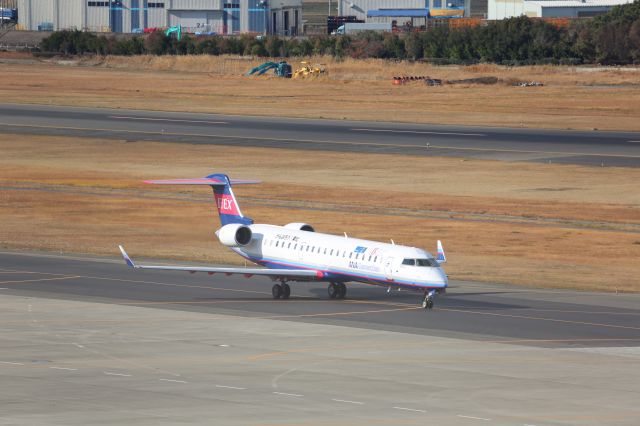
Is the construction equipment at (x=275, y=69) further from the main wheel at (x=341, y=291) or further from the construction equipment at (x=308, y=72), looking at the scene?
the main wheel at (x=341, y=291)

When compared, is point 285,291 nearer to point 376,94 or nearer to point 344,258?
point 344,258

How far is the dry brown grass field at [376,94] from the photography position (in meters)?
142

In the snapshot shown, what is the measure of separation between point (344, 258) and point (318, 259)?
1.42 m

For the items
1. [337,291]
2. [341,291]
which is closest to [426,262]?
[341,291]

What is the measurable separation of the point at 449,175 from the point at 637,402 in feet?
209

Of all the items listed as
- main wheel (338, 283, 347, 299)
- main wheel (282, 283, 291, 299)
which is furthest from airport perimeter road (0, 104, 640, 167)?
main wheel (282, 283, 291, 299)

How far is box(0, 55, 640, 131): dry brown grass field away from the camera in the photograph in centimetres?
14200

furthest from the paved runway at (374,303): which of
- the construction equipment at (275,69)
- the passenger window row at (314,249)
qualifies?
the construction equipment at (275,69)

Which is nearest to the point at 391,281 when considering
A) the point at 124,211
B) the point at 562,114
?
the point at 124,211

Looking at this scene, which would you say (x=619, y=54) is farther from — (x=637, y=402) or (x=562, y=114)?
(x=637, y=402)

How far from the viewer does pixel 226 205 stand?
59188 millimetres

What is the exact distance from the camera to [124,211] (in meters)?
82.2

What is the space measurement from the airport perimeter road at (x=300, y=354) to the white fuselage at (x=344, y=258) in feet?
5.21

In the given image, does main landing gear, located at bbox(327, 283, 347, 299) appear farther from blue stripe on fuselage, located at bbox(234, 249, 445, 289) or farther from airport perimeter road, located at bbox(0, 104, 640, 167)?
airport perimeter road, located at bbox(0, 104, 640, 167)
